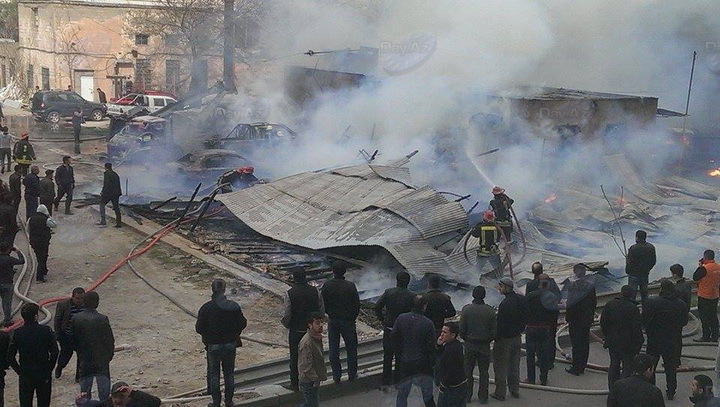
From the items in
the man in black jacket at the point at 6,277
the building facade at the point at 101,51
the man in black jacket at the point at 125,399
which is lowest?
the man in black jacket at the point at 6,277

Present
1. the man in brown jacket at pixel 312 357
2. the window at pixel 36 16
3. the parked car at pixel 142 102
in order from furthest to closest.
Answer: the window at pixel 36 16
the parked car at pixel 142 102
the man in brown jacket at pixel 312 357

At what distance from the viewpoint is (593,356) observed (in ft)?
31.3

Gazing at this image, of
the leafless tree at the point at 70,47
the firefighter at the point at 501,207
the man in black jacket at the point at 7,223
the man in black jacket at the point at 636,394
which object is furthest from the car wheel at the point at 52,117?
the man in black jacket at the point at 636,394

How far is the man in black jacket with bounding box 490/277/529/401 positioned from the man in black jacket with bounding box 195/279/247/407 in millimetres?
2500

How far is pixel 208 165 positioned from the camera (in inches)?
718

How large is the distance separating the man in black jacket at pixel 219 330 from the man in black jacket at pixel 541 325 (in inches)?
117

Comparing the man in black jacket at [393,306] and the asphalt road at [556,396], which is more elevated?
the man in black jacket at [393,306]

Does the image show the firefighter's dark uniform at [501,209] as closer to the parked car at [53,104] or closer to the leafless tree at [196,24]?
the leafless tree at [196,24]

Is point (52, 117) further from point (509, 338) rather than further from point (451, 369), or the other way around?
point (451, 369)

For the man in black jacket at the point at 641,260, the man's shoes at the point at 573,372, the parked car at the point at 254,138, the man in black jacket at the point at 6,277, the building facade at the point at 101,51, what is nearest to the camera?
the man's shoes at the point at 573,372

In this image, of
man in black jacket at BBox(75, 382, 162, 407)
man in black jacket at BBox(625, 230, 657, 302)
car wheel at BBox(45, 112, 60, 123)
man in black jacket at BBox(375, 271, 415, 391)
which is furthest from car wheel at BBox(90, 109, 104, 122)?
man in black jacket at BBox(75, 382, 162, 407)

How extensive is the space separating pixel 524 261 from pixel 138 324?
19.0 feet

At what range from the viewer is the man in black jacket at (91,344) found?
6965 millimetres

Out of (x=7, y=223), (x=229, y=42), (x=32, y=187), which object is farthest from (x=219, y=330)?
(x=229, y=42)
